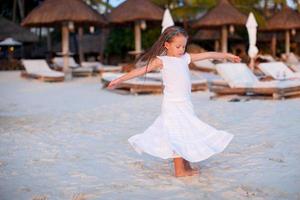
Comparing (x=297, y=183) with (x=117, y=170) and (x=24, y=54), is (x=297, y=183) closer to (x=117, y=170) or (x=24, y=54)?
(x=117, y=170)

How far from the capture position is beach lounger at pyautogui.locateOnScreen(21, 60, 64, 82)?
46.3 ft

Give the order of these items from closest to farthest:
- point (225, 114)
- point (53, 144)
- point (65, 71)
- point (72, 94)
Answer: point (53, 144) < point (225, 114) < point (72, 94) < point (65, 71)

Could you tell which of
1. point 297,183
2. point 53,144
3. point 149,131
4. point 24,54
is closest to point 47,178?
point 149,131

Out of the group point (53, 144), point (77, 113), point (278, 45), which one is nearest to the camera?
point (53, 144)

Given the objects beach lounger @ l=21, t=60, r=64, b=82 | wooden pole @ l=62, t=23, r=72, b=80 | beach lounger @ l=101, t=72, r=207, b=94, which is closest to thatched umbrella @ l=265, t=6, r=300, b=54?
wooden pole @ l=62, t=23, r=72, b=80

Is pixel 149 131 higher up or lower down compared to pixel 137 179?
higher up

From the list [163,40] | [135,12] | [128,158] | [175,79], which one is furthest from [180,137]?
[135,12]

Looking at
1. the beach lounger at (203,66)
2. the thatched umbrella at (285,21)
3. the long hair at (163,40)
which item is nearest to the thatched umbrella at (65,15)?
the beach lounger at (203,66)

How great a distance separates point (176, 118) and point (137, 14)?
532 inches

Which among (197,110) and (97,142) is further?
(197,110)

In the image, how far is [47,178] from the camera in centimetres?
343

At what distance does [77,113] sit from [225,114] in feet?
7.74

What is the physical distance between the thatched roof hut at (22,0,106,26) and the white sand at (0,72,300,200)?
817 centimetres

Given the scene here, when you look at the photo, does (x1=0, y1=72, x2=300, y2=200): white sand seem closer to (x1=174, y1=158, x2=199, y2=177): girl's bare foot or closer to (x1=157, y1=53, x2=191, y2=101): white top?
(x1=174, y1=158, x2=199, y2=177): girl's bare foot
